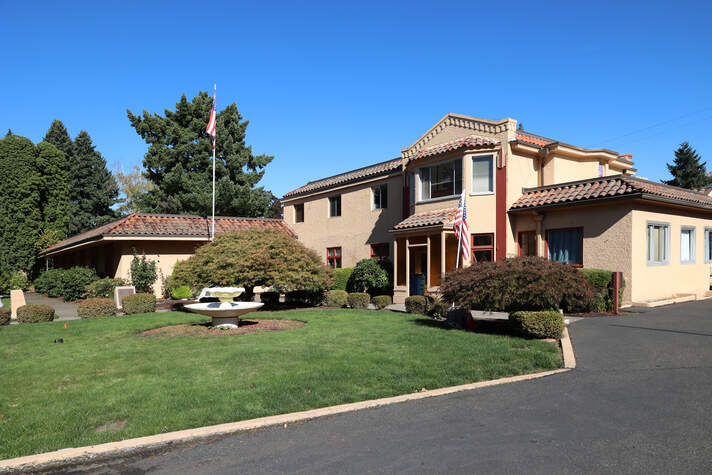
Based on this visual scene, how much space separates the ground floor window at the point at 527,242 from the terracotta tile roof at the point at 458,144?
11.7 ft

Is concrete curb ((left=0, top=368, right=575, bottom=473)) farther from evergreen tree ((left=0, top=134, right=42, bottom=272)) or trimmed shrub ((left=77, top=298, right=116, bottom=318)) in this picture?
evergreen tree ((left=0, top=134, right=42, bottom=272))

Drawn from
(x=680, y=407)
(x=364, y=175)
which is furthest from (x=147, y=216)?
(x=680, y=407)

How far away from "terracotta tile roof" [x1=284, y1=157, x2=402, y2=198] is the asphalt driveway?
16.6 m

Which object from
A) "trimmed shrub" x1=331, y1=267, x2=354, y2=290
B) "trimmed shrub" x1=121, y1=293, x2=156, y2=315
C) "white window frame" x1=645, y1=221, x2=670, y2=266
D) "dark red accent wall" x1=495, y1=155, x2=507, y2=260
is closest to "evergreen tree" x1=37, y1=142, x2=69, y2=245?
"trimmed shrub" x1=121, y1=293, x2=156, y2=315

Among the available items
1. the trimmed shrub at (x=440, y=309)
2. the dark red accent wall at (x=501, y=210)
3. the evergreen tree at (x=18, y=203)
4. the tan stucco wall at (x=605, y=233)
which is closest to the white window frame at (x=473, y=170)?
the dark red accent wall at (x=501, y=210)

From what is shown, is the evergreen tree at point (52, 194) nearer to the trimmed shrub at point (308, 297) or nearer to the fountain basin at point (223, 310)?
the trimmed shrub at point (308, 297)

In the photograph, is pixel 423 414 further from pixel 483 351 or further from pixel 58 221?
pixel 58 221

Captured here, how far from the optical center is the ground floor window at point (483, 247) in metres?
17.9

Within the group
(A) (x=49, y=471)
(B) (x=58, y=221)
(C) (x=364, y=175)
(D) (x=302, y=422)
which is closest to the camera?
(A) (x=49, y=471)

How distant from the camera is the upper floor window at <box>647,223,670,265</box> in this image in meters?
15.6

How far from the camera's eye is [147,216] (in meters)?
24.3

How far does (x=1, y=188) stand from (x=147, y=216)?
14246 millimetres

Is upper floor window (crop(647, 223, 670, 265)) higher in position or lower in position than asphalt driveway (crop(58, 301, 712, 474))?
higher

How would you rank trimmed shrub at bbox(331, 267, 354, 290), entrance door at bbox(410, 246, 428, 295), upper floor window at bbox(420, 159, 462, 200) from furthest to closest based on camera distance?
1. trimmed shrub at bbox(331, 267, 354, 290)
2. entrance door at bbox(410, 246, 428, 295)
3. upper floor window at bbox(420, 159, 462, 200)
